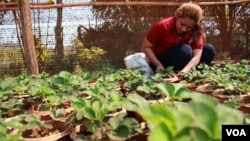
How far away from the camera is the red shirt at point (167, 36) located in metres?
2.79

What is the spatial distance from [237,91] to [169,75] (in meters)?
0.78

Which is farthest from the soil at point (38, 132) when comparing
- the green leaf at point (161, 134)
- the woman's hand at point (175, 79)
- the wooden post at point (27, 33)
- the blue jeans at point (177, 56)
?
the wooden post at point (27, 33)

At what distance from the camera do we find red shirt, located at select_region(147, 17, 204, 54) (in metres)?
2.79

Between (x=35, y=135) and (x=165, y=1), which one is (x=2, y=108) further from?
(x=165, y=1)

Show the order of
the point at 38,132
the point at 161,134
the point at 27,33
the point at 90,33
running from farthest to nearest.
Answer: the point at 90,33 → the point at 27,33 → the point at 38,132 → the point at 161,134

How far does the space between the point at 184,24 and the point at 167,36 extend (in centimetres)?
23

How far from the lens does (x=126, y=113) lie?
851mm

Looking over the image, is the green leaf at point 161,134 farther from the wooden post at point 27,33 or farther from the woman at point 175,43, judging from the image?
the wooden post at point 27,33

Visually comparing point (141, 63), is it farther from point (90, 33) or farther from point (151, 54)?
point (90, 33)

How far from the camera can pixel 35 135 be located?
1.00 metres

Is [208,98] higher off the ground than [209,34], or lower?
lower

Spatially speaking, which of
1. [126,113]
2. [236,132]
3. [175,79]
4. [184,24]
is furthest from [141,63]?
[236,132]

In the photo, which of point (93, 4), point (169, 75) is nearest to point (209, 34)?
point (93, 4)

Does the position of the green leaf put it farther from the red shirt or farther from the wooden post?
the wooden post
